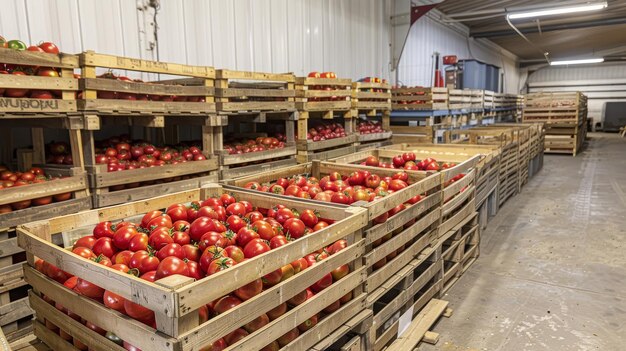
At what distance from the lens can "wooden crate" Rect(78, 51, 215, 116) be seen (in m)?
3.44

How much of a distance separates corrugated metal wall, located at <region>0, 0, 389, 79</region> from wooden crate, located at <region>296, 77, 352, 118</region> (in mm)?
1483

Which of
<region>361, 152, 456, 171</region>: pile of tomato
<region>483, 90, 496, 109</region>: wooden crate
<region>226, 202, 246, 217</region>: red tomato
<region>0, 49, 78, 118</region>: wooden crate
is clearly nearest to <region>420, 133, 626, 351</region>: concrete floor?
<region>361, 152, 456, 171</region>: pile of tomato

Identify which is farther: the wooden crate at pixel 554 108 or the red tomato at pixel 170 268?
the wooden crate at pixel 554 108

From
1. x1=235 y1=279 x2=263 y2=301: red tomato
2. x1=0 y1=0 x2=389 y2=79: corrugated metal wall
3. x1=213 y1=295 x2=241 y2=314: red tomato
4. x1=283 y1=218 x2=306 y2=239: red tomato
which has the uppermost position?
x1=0 y1=0 x2=389 y2=79: corrugated metal wall

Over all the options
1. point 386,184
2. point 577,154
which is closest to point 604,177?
point 577,154

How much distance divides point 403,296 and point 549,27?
18.2m

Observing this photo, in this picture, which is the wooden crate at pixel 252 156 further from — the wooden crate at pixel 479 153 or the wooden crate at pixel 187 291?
the wooden crate at pixel 187 291

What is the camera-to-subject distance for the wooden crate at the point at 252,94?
4.61m

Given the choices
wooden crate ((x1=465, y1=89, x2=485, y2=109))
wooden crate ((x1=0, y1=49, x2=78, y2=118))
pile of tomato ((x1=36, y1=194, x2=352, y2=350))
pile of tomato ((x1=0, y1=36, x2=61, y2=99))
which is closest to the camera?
pile of tomato ((x1=36, y1=194, x2=352, y2=350))

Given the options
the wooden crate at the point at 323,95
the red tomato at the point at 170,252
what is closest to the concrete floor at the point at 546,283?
the red tomato at the point at 170,252

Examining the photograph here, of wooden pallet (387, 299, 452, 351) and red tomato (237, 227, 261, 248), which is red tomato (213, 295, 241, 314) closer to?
red tomato (237, 227, 261, 248)

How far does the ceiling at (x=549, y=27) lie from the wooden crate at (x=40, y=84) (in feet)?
39.1

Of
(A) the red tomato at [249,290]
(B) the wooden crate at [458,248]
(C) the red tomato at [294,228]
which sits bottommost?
(B) the wooden crate at [458,248]

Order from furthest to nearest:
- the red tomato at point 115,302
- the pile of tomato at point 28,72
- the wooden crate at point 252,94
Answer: the wooden crate at point 252,94 → the pile of tomato at point 28,72 → the red tomato at point 115,302
